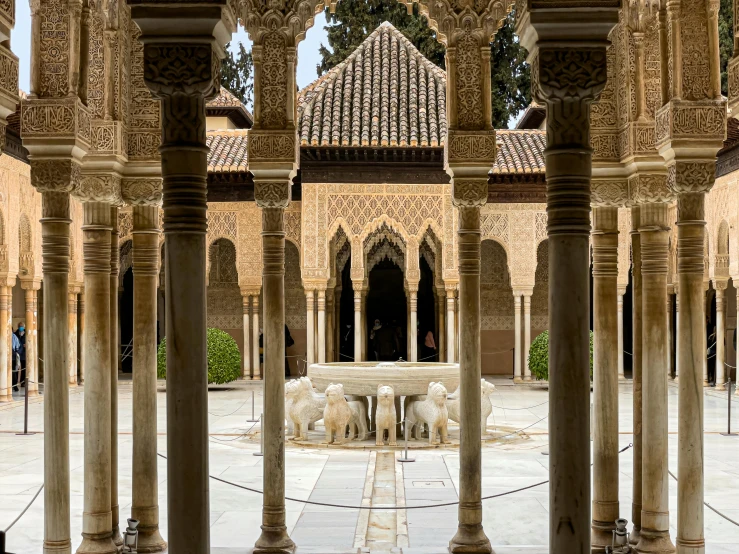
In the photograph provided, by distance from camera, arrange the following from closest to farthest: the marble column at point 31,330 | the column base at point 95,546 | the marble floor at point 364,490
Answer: the column base at point 95,546 < the marble floor at point 364,490 < the marble column at point 31,330

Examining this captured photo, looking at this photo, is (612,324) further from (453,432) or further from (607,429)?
(453,432)

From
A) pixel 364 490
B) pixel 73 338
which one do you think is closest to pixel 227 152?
pixel 73 338

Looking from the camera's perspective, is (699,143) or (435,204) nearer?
(699,143)

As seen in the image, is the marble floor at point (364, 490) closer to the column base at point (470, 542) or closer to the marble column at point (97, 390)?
the column base at point (470, 542)

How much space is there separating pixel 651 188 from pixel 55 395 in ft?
13.3

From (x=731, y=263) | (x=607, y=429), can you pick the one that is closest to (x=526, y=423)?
(x=731, y=263)

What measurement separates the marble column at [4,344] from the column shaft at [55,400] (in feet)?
43.9

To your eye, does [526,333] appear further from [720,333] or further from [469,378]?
[469,378]

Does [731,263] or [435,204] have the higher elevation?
[435,204]

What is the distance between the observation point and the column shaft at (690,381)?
516 centimetres

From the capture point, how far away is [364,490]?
29.8 ft

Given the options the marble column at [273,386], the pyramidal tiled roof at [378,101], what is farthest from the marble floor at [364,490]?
the pyramidal tiled roof at [378,101]

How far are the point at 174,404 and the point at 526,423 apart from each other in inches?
471

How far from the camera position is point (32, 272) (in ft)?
62.7
